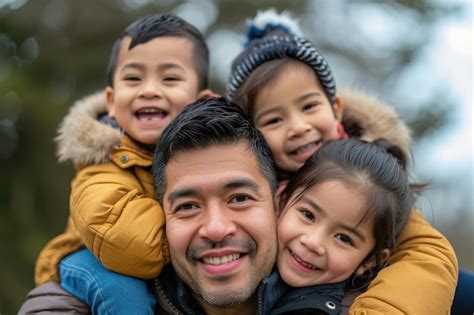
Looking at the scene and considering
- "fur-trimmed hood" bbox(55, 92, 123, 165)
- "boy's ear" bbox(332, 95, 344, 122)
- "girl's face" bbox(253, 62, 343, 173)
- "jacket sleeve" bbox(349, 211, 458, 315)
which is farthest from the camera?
"boy's ear" bbox(332, 95, 344, 122)

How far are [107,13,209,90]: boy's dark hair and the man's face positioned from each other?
808 millimetres

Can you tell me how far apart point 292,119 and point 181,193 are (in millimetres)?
809

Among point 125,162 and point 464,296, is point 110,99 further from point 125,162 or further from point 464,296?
point 464,296

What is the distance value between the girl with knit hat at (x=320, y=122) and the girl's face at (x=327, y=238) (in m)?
0.16

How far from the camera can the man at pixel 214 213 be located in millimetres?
2594

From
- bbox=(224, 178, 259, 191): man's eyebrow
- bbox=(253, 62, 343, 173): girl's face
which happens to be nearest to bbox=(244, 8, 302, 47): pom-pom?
bbox=(253, 62, 343, 173): girl's face

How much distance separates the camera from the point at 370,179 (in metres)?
2.70

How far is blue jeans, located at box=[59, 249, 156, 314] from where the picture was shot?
8.43ft

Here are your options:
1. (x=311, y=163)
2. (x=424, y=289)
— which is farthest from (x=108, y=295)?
(x=424, y=289)

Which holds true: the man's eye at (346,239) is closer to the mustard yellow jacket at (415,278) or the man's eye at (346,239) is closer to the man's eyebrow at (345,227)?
the man's eyebrow at (345,227)

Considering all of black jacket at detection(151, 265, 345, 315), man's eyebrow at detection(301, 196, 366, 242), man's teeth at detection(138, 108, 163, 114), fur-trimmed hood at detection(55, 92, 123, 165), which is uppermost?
man's teeth at detection(138, 108, 163, 114)

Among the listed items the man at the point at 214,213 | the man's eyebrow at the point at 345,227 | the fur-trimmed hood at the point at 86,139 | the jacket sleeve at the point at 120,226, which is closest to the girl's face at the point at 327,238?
the man's eyebrow at the point at 345,227

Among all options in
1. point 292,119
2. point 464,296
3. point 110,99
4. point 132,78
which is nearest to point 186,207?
point 292,119

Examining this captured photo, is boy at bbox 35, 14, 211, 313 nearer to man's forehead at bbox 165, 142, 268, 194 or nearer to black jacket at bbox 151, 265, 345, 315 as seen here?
black jacket at bbox 151, 265, 345, 315
